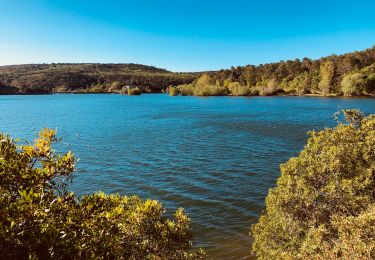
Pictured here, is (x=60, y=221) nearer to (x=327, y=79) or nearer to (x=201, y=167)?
(x=201, y=167)

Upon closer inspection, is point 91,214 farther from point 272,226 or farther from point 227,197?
point 227,197

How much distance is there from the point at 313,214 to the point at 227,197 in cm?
1412

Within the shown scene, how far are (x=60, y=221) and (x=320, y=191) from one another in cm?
1189

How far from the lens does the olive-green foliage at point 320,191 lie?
13.9m

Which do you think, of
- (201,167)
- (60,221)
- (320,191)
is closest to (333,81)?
(201,167)

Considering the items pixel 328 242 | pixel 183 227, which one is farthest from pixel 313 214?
pixel 183 227

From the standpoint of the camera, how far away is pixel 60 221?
6.98m

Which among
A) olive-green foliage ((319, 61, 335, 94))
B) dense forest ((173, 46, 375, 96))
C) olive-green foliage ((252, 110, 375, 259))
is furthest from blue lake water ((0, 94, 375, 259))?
olive-green foliage ((319, 61, 335, 94))

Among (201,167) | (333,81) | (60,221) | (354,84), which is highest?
(333,81)

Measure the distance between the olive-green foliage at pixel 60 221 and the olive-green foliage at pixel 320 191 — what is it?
5.65m

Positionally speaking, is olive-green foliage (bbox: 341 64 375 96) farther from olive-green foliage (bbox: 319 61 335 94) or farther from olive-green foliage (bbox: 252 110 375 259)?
olive-green foliage (bbox: 252 110 375 259)

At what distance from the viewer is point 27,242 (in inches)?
237

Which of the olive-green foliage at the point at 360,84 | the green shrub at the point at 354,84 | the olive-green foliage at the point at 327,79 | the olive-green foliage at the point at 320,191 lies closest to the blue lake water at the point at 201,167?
the olive-green foliage at the point at 320,191

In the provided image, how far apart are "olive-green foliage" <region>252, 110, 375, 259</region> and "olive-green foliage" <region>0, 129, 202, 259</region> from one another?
5650 mm
